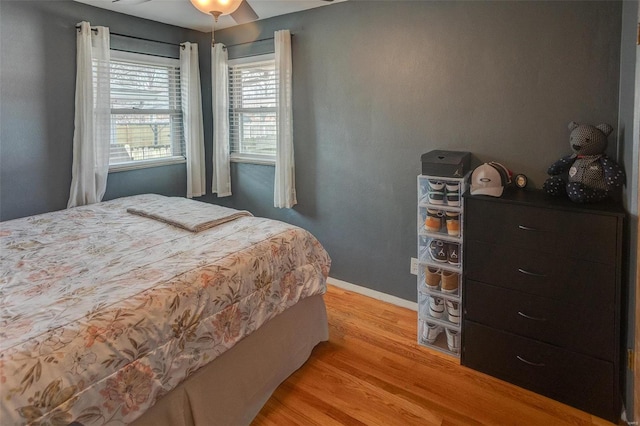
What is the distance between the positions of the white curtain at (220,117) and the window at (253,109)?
106 millimetres

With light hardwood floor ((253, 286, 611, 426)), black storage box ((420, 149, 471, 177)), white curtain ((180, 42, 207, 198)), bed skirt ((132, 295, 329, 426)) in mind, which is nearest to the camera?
bed skirt ((132, 295, 329, 426))

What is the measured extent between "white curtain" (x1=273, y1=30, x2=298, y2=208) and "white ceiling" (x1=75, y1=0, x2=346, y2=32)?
0.64ft

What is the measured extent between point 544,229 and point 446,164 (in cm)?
64

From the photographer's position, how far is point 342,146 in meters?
3.11

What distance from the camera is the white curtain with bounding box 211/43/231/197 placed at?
3.66 meters

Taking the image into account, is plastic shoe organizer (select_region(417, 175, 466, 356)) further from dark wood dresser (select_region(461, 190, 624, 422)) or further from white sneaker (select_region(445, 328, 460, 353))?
dark wood dresser (select_region(461, 190, 624, 422))

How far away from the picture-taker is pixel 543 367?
1976 mm

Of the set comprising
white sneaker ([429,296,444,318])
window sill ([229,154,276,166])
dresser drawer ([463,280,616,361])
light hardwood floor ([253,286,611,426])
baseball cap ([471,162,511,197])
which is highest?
window sill ([229,154,276,166])

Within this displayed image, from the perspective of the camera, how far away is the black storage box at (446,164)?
2.27 meters

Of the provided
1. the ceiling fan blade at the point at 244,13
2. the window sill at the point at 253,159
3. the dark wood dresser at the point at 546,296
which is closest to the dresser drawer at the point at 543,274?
the dark wood dresser at the point at 546,296

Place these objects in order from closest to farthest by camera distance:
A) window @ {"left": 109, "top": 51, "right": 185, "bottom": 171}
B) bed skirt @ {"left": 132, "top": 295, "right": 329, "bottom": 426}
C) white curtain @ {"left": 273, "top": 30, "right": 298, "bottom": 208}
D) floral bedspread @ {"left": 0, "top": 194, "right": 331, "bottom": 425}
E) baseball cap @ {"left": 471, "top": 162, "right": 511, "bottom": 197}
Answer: floral bedspread @ {"left": 0, "top": 194, "right": 331, "bottom": 425} → bed skirt @ {"left": 132, "top": 295, "right": 329, "bottom": 426} → baseball cap @ {"left": 471, "top": 162, "right": 511, "bottom": 197} → white curtain @ {"left": 273, "top": 30, "right": 298, "bottom": 208} → window @ {"left": 109, "top": 51, "right": 185, "bottom": 171}

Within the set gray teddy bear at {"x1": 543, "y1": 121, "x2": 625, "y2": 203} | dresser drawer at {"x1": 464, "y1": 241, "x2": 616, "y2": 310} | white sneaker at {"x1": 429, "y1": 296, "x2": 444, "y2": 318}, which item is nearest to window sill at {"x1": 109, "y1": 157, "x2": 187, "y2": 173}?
white sneaker at {"x1": 429, "y1": 296, "x2": 444, "y2": 318}

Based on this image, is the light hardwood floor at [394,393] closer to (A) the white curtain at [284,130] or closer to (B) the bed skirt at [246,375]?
(B) the bed skirt at [246,375]

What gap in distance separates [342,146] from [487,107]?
1.12m
